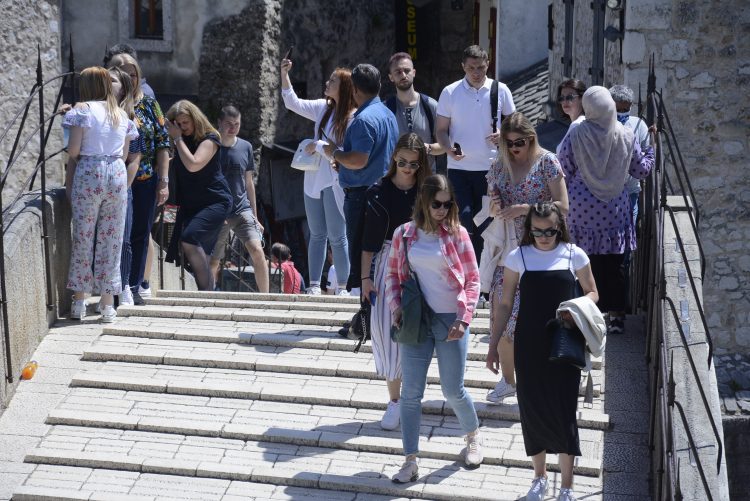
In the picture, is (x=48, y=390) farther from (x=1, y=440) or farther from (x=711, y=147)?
(x=711, y=147)

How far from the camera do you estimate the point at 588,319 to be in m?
6.01

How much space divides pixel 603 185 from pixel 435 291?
200cm

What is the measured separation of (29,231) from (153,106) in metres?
1.45

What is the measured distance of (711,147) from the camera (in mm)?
12914

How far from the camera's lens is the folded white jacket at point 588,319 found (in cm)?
600

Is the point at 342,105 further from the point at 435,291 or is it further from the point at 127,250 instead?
the point at 435,291

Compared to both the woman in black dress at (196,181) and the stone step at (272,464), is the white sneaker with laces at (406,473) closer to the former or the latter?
the stone step at (272,464)

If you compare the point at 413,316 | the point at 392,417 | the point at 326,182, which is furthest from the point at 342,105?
the point at 413,316

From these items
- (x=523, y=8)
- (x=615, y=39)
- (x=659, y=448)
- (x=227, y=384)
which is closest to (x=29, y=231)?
(x=227, y=384)

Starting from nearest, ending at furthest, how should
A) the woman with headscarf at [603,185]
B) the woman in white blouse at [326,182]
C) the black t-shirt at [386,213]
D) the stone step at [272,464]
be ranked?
1. the stone step at [272,464]
2. the black t-shirt at [386,213]
3. the woman with headscarf at [603,185]
4. the woman in white blouse at [326,182]

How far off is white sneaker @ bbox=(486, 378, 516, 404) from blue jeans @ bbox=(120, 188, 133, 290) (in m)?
3.05

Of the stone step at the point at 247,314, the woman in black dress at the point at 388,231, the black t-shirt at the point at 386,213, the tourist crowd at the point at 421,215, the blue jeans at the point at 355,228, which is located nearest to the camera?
the tourist crowd at the point at 421,215

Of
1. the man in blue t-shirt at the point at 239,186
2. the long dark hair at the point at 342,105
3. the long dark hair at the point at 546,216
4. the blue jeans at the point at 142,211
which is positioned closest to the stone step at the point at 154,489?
the long dark hair at the point at 546,216

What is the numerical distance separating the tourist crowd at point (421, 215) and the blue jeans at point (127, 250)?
0.01 meters
